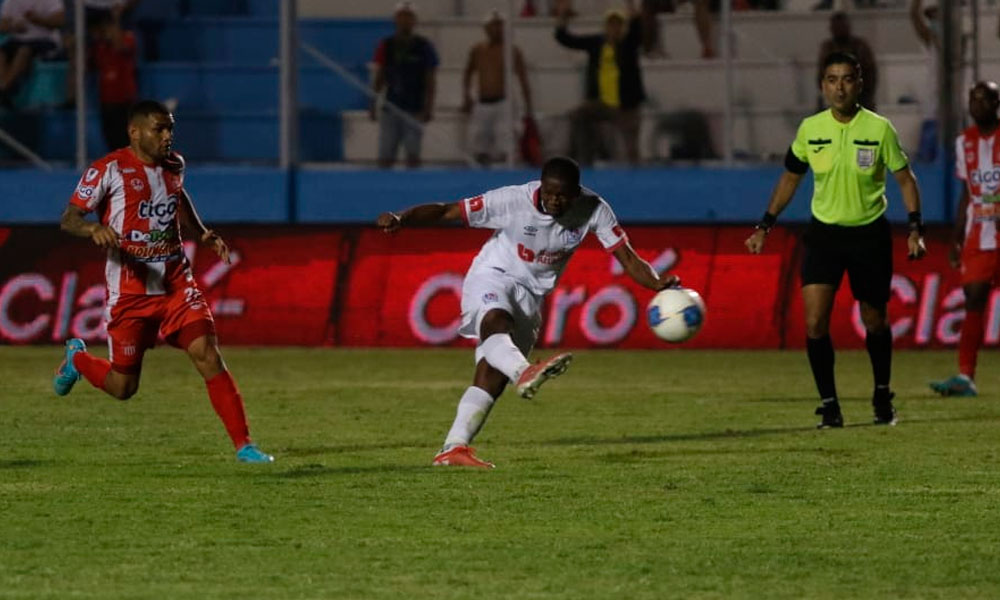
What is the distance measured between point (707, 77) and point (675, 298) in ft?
37.0

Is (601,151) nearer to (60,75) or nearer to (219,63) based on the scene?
(219,63)

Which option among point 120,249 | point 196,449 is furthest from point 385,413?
point 120,249

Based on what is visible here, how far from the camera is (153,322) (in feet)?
36.0

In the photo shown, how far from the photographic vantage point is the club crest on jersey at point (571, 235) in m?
10.8

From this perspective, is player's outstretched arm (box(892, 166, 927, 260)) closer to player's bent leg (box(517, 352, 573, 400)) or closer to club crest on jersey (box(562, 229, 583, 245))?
club crest on jersey (box(562, 229, 583, 245))

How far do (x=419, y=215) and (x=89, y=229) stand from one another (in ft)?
5.21

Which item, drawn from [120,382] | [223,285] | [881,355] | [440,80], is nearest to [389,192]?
[440,80]

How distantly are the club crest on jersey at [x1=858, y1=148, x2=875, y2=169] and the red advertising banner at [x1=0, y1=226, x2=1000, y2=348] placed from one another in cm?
705

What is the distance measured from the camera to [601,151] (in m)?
22.2

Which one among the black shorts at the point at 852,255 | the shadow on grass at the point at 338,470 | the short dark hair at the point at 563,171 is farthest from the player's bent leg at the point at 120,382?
the black shorts at the point at 852,255

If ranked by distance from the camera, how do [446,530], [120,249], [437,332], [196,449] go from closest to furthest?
[446,530] → [120,249] → [196,449] → [437,332]

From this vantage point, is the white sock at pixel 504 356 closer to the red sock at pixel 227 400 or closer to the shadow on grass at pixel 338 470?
the shadow on grass at pixel 338 470

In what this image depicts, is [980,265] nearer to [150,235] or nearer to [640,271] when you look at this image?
[640,271]

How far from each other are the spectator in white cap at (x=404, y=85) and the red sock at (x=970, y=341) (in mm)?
8731
